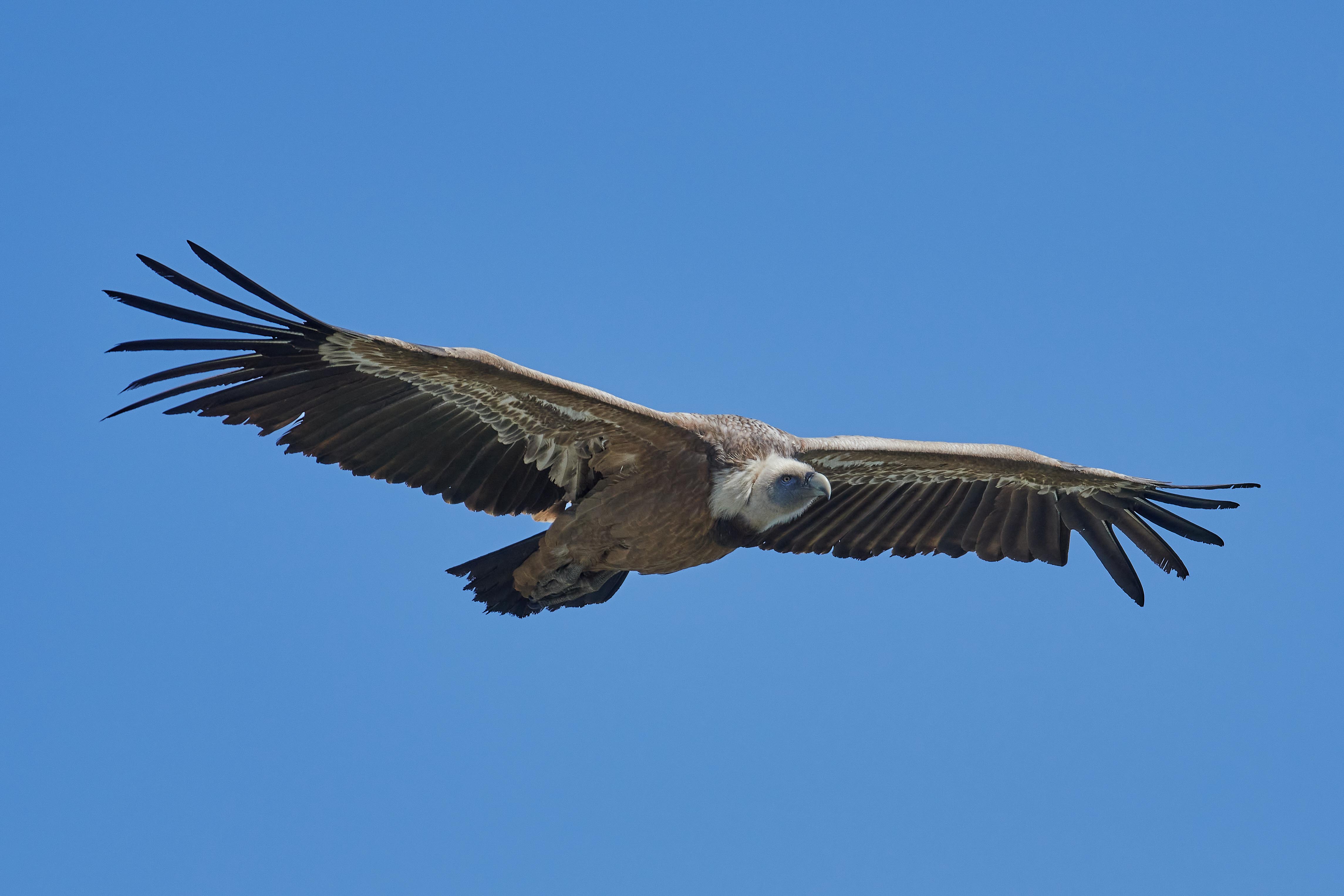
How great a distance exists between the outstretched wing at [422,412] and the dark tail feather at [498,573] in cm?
27

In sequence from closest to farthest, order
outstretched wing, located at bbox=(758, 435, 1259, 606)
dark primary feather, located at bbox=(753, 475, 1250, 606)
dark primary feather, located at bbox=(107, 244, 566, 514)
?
Answer: dark primary feather, located at bbox=(107, 244, 566, 514), outstretched wing, located at bbox=(758, 435, 1259, 606), dark primary feather, located at bbox=(753, 475, 1250, 606)

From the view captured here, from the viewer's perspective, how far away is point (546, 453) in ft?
29.6

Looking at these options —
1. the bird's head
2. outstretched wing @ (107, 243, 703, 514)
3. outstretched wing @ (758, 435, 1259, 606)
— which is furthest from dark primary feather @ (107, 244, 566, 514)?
outstretched wing @ (758, 435, 1259, 606)

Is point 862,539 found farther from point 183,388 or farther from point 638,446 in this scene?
point 183,388

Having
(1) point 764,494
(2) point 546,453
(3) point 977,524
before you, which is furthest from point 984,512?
(2) point 546,453

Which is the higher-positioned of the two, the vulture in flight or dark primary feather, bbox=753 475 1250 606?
dark primary feather, bbox=753 475 1250 606

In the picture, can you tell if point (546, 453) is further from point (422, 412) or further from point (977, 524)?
point (977, 524)

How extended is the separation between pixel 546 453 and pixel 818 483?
186 cm

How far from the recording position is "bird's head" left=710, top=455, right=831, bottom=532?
28.6 ft

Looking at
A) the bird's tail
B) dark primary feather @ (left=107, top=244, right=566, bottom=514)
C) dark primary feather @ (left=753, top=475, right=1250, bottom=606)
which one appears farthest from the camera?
dark primary feather @ (left=753, top=475, right=1250, bottom=606)

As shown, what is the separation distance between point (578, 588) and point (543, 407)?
141 centimetres

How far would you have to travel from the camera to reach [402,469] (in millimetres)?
8867

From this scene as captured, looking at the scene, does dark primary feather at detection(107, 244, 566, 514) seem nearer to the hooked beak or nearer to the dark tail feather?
the dark tail feather

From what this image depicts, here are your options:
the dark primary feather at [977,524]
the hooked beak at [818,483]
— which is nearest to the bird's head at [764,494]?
the hooked beak at [818,483]
